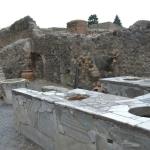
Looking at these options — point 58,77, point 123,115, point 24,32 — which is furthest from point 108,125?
point 24,32

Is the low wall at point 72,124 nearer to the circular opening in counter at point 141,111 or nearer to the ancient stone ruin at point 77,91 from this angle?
the ancient stone ruin at point 77,91

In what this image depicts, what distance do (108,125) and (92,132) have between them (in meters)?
0.30

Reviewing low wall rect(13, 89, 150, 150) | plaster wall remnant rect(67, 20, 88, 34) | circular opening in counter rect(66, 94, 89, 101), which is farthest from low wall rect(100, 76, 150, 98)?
plaster wall remnant rect(67, 20, 88, 34)

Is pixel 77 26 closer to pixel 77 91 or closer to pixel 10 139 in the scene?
pixel 77 91

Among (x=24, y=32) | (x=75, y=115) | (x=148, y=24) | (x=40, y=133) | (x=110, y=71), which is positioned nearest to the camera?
(x=75, y=115)

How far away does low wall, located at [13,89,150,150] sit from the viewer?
2.74 metres

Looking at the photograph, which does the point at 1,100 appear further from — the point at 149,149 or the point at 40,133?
the point at 149,149

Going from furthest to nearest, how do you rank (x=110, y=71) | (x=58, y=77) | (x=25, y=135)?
(x=58, y=77) < (x=110, y=71) < (x=25, y=135)

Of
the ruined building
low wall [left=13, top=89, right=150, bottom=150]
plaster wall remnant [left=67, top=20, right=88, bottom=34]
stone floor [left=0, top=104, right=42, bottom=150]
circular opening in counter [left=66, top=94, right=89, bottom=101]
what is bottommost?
stone floor [left=0, top=104, right=42, bottom=150]

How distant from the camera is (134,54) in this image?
731 centimetres

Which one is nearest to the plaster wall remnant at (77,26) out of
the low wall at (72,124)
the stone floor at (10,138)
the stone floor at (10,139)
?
the stone floor at (10,138)

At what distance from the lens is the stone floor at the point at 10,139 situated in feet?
13.7

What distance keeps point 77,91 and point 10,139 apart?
1372 mm

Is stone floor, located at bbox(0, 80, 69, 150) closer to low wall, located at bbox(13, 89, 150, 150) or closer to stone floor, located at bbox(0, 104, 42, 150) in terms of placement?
stone floor, located at bbox(0, 104, 42, 150)
